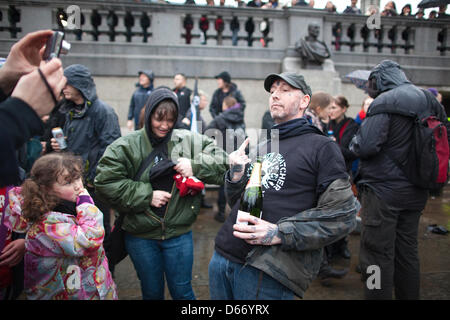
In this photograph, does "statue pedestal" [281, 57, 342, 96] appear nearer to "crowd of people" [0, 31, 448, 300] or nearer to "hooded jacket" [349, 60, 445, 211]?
"crowd of people" [0, 31, 448, 300]

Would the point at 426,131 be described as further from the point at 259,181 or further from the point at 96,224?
the point at 96,224

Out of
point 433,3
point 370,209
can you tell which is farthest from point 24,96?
point 433,3

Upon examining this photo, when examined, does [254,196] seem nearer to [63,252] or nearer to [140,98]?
[63,252]

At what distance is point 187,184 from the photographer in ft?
8.45

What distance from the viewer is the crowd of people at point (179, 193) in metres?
1.78

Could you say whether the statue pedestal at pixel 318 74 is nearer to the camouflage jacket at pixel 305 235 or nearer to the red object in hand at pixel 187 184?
the red object in hand at pixel 187 184

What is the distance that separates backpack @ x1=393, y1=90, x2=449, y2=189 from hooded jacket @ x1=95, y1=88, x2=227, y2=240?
1.79 meters

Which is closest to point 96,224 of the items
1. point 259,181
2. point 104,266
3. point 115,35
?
point 104,266

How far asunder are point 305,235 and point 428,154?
1836 mm

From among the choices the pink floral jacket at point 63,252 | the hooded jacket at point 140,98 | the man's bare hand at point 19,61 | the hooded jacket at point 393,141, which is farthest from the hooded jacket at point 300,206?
the hooded jacket at point 140,98

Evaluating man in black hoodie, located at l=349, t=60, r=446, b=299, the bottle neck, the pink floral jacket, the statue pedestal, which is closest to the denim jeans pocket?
man in black hoodie, located at l=349, t=60, r=446, b=299

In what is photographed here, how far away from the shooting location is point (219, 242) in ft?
7.01

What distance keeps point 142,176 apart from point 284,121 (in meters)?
1.30

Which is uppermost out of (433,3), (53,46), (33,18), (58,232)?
(33,18)
